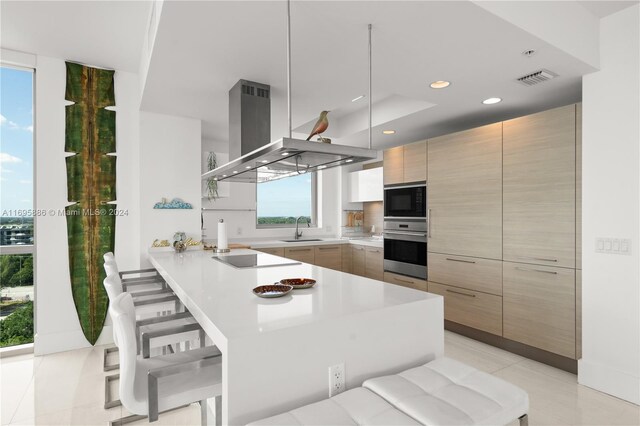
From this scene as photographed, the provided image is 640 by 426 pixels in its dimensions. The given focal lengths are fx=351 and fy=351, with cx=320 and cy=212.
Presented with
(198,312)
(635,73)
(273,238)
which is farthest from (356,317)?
(273,238)

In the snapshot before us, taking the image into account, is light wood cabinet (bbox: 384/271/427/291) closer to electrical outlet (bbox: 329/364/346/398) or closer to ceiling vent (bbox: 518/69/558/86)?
ceiling vent (bbox: 518/69/558/86)

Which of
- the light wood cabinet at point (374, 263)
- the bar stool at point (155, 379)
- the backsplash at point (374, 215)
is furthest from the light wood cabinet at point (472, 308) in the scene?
the bar stool at point (155, 379)

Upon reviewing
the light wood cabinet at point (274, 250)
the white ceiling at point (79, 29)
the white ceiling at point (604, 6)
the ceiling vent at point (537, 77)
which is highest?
the white ceiling at point (79, 29)

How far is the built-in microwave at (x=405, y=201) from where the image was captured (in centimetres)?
409

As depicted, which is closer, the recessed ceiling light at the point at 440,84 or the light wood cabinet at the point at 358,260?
the recessed ceiling light at the point at 440,84

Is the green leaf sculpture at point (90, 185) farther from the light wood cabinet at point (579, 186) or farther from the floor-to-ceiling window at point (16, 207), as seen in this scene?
the light wood cabinet at point (579, 186)

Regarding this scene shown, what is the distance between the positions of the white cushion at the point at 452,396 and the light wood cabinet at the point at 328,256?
3607 millimetres

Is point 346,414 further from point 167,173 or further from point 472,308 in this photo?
point 167,173

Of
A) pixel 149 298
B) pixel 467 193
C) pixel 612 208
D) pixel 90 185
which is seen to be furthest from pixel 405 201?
pixel 90 185

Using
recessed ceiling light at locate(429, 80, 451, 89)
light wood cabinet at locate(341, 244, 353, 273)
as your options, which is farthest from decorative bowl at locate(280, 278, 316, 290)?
light wood cabinet at locate(341, 244, 353, 273)

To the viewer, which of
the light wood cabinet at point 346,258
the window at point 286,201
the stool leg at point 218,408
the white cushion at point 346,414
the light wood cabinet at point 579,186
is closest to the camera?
the white cushion at point 346,414

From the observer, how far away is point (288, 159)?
89.0 inches

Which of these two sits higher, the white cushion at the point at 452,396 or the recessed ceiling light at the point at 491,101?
the recessed ceiling light at the point at 491,101

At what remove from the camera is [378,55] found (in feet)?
7.66
